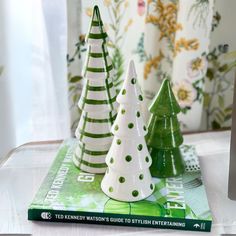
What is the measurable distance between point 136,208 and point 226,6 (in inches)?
22.6

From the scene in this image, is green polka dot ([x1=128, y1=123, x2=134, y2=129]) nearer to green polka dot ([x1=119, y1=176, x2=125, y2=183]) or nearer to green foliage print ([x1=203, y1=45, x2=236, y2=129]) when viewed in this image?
green polka dot ([x1=119, y1=176, x2=125, y2=183])

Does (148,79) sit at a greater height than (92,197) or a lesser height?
greater

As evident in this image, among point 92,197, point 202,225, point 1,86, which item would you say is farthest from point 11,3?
point 202,225

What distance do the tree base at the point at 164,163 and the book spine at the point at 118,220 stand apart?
0.13 meters

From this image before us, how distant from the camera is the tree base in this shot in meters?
0.84

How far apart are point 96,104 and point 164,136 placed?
141 mm

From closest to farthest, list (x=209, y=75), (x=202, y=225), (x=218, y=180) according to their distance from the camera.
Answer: (x=202, y=225), (x=218, y=180), (x=209, y=75)

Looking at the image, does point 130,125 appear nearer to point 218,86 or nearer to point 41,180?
point 41,180

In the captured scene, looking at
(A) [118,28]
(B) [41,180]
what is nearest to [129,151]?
(B) [41,180]

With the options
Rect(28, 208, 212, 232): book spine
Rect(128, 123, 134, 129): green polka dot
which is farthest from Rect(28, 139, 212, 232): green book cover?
Rect(128, 123, 134, 129): green polka dot

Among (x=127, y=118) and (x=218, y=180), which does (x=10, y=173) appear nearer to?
(x=127, y=118)

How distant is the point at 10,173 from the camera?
89 cm

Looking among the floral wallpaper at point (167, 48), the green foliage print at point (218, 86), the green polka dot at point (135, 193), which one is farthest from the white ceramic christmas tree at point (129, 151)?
the green foliage print at point (218, 86)

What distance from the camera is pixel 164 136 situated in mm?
833
